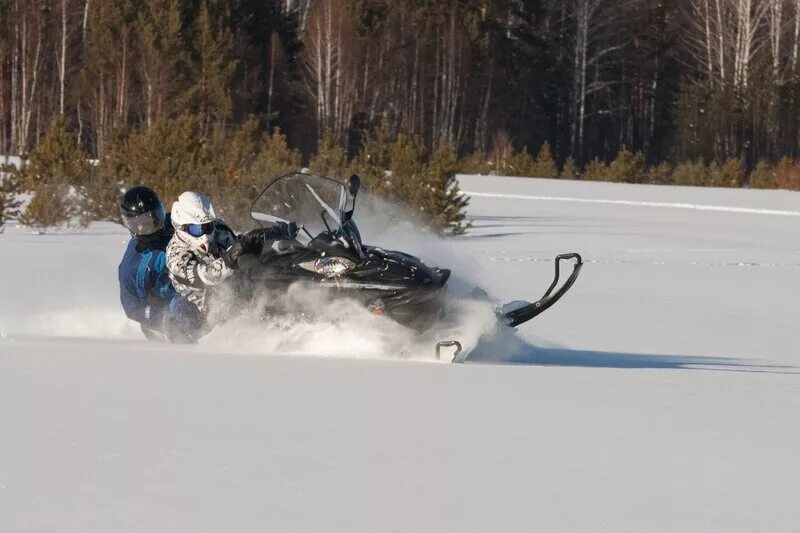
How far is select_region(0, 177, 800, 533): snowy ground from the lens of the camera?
3.97m

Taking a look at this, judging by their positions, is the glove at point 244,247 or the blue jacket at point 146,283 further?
the blue jacket at point 146,283

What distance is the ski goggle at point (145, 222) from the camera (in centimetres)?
855

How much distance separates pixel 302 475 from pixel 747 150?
46833 millimetres

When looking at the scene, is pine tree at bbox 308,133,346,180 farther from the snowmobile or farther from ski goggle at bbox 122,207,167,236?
the snowmobile

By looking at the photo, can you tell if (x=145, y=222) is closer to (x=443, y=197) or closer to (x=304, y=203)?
(x=304, y=203)

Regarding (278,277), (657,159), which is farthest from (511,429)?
(657,159)

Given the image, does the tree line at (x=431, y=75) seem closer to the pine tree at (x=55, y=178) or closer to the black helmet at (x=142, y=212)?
the pine tree at (x=55, y=178)

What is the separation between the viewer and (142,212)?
8539 millimetres

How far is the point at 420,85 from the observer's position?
51.9 metres

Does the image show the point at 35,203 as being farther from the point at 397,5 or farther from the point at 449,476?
the point at 397,5

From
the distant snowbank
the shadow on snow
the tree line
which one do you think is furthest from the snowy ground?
the tree line

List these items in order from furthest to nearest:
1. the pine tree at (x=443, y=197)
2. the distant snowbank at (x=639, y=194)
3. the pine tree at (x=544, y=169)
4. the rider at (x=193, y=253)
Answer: the pine tree at (x=544, y=169)
the distant snowbank at (x=639, y=194)
the pine tree at (x=443, y=197)
the rider at (x=193, y=253)

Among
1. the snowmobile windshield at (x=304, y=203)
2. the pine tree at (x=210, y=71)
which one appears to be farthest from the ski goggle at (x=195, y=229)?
the pine tree at (x=210, y=71)

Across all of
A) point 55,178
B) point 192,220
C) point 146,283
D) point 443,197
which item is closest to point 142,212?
point 146,283
